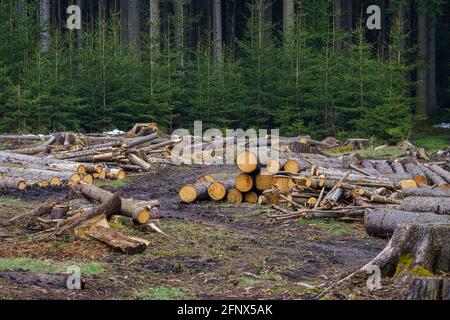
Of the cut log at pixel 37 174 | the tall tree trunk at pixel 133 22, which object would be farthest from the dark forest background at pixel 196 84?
the cut log at pixel 37 174

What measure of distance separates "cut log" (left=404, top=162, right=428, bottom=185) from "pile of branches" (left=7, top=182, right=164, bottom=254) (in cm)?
623

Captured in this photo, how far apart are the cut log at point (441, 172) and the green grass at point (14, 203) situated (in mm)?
9020

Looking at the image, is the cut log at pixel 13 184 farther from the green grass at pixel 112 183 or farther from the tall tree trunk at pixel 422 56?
the tall tree trunk at pixel 422 56

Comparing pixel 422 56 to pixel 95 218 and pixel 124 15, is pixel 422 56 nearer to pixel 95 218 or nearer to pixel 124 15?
pixel 124 15

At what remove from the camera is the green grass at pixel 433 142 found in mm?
29850

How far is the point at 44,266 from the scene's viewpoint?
382 inches

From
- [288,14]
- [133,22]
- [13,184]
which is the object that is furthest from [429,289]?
[133,22]

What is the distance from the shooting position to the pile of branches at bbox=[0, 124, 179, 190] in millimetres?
19172

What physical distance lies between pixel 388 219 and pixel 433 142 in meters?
20.7

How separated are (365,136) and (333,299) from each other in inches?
892

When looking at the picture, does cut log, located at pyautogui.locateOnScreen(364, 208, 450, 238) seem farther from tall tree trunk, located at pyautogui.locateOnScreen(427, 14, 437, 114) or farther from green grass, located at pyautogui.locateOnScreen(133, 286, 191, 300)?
tall tree trunk, located at pyautogui.locateOnScreen(427, 14, 437, 114)

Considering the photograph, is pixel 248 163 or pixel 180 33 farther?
pixel 180 33

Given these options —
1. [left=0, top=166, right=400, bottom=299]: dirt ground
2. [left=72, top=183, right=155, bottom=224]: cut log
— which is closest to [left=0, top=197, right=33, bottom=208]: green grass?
[left=0, top=166, right=400, bottom=299]: dirt ground

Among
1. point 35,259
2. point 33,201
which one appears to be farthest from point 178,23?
point 35,259
